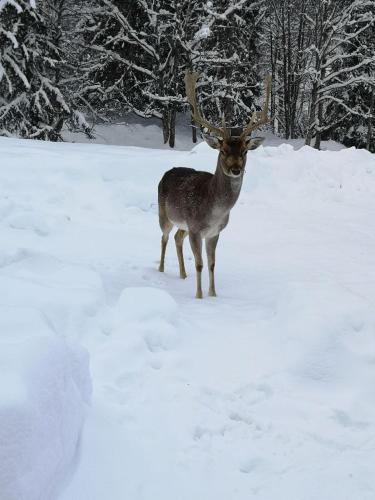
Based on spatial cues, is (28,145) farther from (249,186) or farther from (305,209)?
(305,209)

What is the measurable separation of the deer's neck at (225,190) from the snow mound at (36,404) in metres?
3.66

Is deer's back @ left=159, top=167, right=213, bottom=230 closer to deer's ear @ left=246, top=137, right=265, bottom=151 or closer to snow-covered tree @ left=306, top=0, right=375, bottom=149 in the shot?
deer's ear @ left=246, top=137, right=265, bottom=151

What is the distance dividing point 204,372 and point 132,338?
2.12ft

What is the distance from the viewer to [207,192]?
260 inches

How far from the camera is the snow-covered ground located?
8.04 ft

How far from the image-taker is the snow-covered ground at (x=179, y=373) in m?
2.45

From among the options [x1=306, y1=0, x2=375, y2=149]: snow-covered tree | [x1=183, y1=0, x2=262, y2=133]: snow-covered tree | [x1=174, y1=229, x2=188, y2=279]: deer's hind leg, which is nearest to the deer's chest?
[x1=174, y1=229, x2=188, y2=279]: deer's hind leg

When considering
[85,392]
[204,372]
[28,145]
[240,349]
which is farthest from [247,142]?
[28,145]

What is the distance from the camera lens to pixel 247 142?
A: 19.9ft

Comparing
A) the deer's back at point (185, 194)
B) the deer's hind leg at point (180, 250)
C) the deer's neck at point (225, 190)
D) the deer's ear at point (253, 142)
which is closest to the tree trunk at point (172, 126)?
the deer's back at point (185, 194)

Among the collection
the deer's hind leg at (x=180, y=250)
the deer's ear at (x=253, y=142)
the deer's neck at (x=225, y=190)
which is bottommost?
the deer's hind leg at (x=180, y=250)

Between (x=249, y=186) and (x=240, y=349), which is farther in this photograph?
(x=249, y=186)

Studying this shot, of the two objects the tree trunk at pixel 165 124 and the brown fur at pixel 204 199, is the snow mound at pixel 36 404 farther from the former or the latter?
the tree trunk at pixel 165 124

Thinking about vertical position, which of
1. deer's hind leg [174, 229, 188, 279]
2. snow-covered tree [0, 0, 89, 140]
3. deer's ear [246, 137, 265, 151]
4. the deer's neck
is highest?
snow-covered tree [0, 0, 89, 140]
